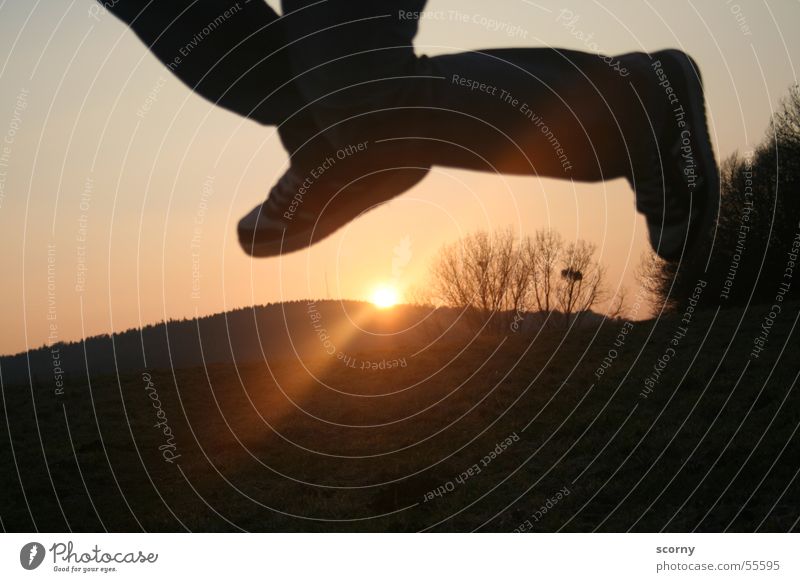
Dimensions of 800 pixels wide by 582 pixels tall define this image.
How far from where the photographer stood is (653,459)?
45.8 ft

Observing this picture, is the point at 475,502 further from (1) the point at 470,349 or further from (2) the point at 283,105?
(1) the point at 470,349

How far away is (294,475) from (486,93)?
30.3ft

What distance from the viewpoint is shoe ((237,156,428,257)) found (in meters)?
9.59

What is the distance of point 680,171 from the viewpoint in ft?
31.8

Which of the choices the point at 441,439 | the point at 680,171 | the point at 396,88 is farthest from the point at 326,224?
the point at 441,439

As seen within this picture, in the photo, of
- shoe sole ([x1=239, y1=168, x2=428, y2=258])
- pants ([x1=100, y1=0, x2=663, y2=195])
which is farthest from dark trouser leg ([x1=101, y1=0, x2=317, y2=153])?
shoe sole ([x1=239, y1=168, x2=428, y2=258])

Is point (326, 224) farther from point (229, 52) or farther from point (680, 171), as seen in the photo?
point (680, 171)

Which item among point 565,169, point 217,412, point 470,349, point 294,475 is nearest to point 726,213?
point 470,349

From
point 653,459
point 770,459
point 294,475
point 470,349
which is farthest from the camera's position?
point 470,349

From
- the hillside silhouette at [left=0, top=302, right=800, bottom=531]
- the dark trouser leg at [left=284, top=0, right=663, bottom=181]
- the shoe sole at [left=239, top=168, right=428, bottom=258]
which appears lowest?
the hillside silhouette at [left=0, top=302, right=800, bottom=531]

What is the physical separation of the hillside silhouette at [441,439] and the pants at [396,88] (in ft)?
17.3

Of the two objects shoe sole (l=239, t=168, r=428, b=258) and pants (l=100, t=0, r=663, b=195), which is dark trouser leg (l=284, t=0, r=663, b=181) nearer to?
pants (l=100, t=0, r=663, b=195)

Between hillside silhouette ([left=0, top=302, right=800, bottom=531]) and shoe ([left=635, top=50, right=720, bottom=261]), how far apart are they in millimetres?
3908

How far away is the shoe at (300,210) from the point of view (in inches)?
378
